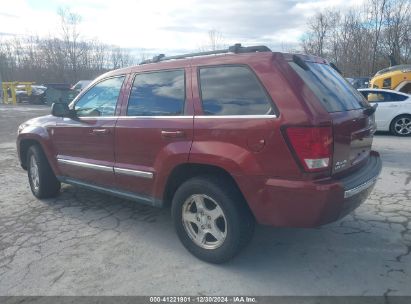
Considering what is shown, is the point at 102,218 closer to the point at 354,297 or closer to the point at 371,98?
the point at 354,297

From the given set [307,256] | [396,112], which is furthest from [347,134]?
[396,112]

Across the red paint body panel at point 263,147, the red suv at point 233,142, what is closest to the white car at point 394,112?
the red paint body panel at point 263,147

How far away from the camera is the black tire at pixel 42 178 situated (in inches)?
198

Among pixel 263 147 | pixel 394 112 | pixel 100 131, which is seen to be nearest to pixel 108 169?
pixel 100 131

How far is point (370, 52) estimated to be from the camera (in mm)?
38531

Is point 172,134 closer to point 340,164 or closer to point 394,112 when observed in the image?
point 340,164

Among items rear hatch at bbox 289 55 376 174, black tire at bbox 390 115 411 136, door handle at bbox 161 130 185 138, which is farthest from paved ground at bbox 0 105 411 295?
black tire at bbox 390 115 411 136

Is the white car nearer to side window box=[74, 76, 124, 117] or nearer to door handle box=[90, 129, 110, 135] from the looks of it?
side window box=[74, 76, 124, 117]

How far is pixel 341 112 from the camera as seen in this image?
9.53 ft

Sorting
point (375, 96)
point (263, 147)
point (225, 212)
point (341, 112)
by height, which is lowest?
point (225, 212)

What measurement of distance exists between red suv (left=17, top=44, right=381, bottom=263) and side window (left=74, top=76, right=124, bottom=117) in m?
0.02

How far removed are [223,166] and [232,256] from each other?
830 mm

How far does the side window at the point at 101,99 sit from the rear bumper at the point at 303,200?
6.35 ft

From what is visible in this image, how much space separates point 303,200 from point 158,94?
1782 millimetres
